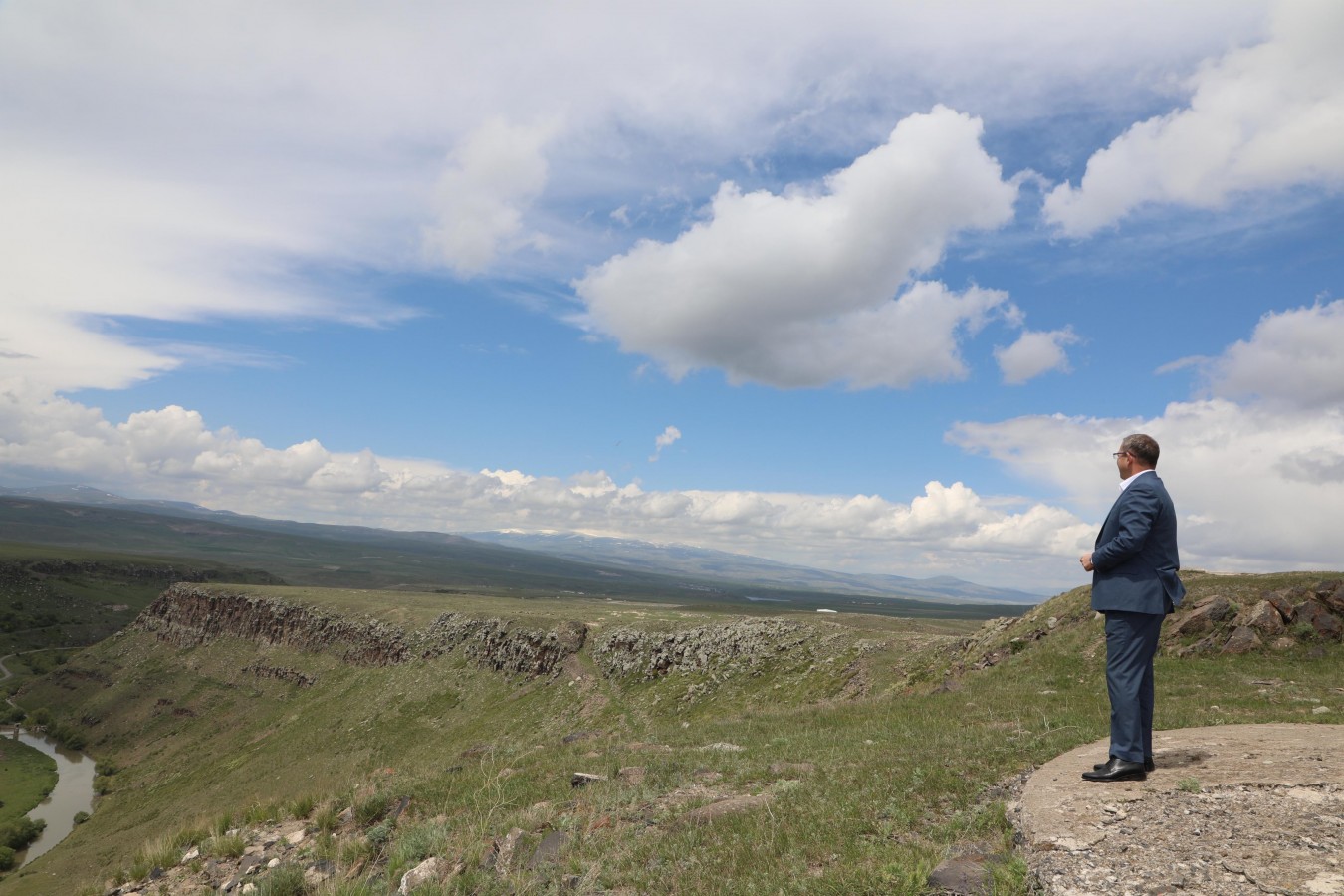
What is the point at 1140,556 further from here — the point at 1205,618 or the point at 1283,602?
the point at 1283,602

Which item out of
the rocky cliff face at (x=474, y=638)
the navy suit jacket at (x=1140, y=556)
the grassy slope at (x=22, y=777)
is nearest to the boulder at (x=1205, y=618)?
the navy suit jacket at (x=1140, y=556)

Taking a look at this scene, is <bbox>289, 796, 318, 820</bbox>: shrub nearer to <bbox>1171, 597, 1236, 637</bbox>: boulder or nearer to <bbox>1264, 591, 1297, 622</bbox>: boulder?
<bbox>1171, 597, 1236, 637</bbox>: boulder

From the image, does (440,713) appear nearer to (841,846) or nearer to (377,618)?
(377,618)

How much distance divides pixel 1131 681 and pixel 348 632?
103177 millimetres

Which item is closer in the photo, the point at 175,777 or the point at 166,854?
the point at 166,854

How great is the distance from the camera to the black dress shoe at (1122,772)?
26.6ft

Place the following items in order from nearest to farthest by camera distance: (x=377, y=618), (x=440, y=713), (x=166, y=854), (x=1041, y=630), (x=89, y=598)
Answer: (x=166, y=854), (x=1041, y=630), (x=440, y=713), (x=377, y=618), (x=89, y=598)

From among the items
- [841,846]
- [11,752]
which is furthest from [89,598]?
[841,846]

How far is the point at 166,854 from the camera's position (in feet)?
40.2

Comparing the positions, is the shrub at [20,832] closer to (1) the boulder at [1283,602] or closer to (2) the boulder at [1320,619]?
(1) the boulder at [1283,602]

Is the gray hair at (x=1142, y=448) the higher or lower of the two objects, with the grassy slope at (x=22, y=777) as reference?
higher

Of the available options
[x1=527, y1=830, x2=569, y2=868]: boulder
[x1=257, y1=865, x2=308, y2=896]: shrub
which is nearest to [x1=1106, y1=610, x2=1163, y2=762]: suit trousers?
[x1=527, y1=830, x2=569, y2=868]: boulder

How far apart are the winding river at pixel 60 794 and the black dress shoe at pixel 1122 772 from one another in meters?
89.8

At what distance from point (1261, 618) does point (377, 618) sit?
96.5 meters
